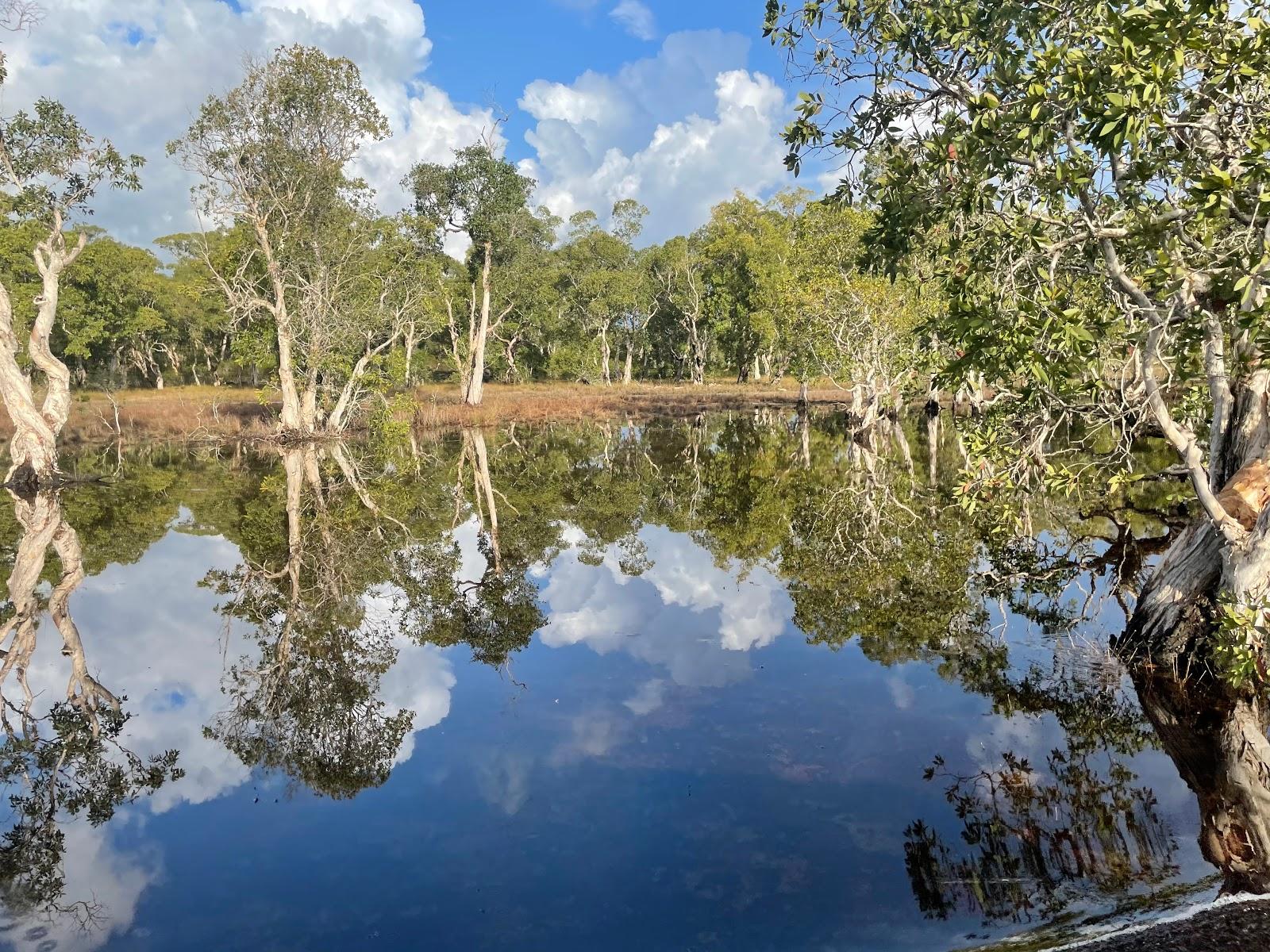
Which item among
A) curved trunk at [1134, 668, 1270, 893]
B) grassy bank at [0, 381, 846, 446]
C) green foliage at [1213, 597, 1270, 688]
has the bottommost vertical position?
curved trunk at [1134, 668, 1270, 893]

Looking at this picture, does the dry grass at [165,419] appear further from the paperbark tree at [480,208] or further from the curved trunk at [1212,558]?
the curved trunk at [1212,558]

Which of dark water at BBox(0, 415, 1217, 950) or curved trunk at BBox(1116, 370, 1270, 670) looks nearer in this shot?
dark water at BBox(0, 415, 1217, 950)

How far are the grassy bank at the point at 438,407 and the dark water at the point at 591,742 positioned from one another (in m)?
26.4

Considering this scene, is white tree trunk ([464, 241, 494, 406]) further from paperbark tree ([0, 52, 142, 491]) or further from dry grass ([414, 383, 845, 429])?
paperbark tree ([0, 52, 142, 491])

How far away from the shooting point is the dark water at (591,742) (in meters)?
6.01

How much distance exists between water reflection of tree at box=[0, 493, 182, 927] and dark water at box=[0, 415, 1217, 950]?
1.6 inches

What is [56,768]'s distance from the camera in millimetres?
8578

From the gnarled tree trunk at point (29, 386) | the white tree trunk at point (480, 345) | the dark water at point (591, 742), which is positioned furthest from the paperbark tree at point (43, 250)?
the white tree trunk at point (480, 345)

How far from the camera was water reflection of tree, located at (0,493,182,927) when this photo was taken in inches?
259

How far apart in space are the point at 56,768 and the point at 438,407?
42844 mm

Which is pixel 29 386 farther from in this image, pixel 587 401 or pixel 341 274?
pixel 587 401

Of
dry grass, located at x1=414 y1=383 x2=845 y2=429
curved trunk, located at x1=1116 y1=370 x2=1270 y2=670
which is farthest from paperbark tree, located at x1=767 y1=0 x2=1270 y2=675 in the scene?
dry grass, located at x1=414 y1=383 x2=845 y2=429

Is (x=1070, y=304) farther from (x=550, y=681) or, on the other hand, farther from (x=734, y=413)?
(x=734, y=413)

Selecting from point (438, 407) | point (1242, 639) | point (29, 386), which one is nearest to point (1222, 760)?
point (1242, 639)
